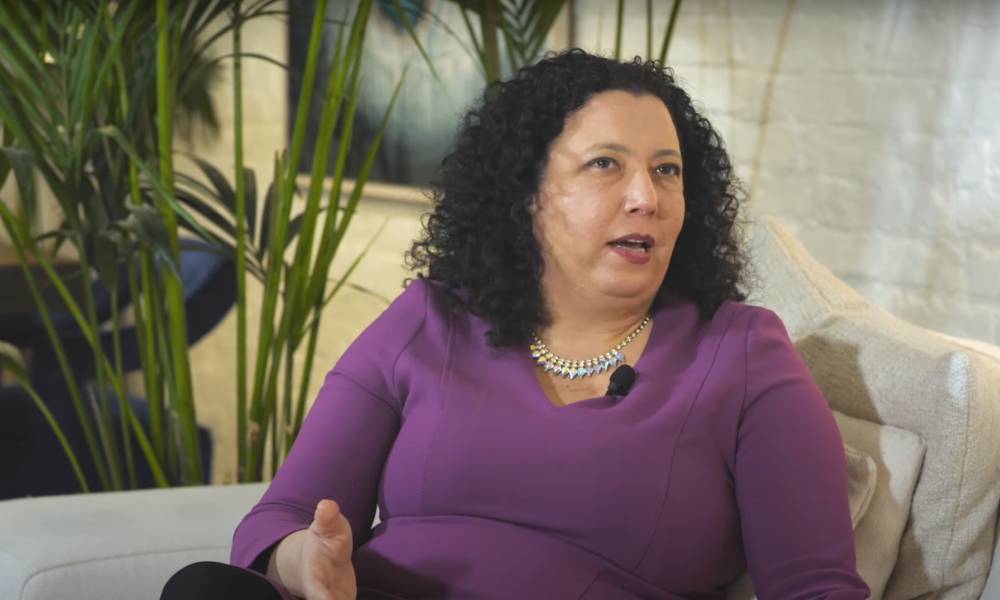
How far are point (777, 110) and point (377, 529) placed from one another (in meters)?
1.17

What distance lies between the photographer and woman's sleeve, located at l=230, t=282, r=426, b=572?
4.65 feet

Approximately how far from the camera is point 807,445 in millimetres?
1317

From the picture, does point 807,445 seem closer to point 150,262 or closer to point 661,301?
point 661,301

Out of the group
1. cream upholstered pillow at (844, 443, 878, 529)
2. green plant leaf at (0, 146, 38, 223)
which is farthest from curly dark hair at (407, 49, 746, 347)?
green plant leaf at (0, 146, 38, 223)

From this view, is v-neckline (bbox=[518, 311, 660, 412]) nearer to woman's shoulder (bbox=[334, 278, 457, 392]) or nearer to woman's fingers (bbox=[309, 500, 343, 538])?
woman's shoulder (bbox=[334, 278, 457, 392])

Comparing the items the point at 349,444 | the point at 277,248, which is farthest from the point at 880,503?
the point at 277,248

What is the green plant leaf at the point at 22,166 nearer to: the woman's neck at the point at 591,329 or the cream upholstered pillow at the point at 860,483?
the woman's neck at the point at 591,329

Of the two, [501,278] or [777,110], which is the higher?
[777,110]

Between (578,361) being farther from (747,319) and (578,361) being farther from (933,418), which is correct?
(933,418)

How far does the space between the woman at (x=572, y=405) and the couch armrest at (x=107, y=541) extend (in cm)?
15

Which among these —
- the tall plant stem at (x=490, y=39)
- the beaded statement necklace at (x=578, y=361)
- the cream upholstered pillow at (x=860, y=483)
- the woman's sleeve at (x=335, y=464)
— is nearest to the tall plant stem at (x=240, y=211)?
the tall plant stem at (x=490, y=39)

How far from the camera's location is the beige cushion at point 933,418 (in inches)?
53.0

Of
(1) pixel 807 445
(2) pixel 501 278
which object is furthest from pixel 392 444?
(1) pixel 807 445

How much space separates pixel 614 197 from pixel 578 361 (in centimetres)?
20
